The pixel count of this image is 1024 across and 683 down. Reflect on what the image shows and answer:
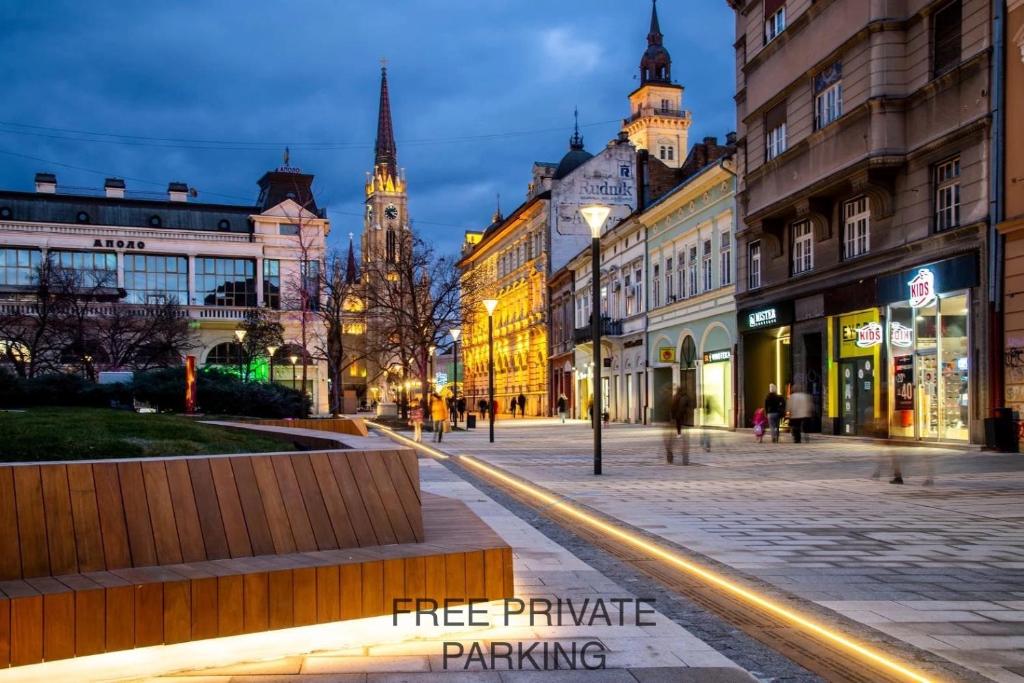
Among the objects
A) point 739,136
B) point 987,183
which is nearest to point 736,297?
point 739,136

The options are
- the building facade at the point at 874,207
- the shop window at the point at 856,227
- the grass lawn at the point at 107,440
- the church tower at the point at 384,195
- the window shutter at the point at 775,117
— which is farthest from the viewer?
the church tower at the point at 384,195

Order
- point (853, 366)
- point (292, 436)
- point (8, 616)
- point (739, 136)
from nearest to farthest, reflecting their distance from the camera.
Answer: point (8, 616) < point (292, 436) < point (853, 366) < point (739, 136)

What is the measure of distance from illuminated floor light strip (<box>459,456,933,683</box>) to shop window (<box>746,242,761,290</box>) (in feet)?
73.5

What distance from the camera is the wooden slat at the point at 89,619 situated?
5.15 m

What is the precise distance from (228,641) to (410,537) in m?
1.47

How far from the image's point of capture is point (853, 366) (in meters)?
28.8

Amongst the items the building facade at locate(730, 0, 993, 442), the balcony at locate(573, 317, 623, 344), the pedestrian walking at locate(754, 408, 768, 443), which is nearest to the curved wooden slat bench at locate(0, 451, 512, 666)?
the building facade at locate(730, 0, 993, 442)

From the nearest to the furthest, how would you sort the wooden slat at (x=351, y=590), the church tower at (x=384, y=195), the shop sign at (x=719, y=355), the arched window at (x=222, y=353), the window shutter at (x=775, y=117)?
1. the wooden slat at (x=351, y=590)
2. the window shutter at (x=775, y=117)
3. the shop sign at (x=719, y=355)
4. the arched window at (x=222, y=353)
5. the church tower at (x=384, y=195)

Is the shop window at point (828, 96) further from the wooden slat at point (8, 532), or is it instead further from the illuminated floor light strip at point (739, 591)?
the wooden slat at point (8, 532)

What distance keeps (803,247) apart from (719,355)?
7.35m

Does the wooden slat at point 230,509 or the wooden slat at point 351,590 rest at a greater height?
the wooden slat at point 230,509

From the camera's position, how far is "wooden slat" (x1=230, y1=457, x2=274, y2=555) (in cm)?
625

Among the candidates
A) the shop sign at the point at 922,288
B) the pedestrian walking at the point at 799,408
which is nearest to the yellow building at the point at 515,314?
the pedestrian walking at the point at 799,408

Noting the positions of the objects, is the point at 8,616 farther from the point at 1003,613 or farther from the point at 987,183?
the point at 987,183
